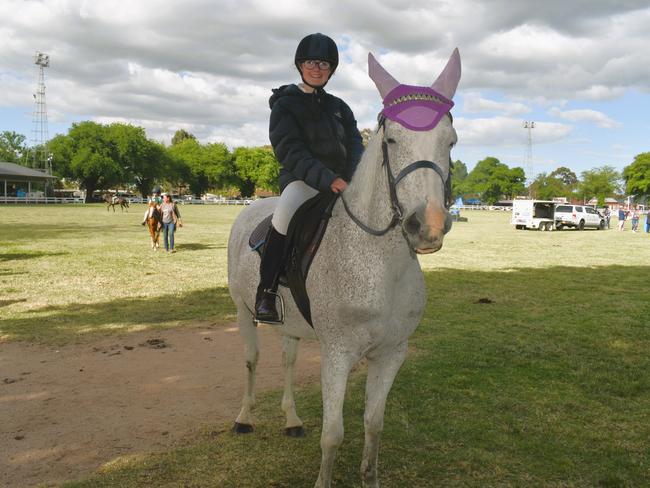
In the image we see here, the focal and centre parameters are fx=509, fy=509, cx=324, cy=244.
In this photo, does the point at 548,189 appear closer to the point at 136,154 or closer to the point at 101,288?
the point at 136,154

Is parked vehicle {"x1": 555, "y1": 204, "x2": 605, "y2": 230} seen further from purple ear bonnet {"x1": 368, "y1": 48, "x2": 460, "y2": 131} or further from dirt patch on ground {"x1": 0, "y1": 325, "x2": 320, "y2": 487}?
purple ear bonnet {"x1": 368, "y1": 48, "x2": 460, "y2": 131}

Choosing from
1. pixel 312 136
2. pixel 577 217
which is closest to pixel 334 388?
pixel 312 136

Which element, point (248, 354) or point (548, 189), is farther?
point (548, 189)

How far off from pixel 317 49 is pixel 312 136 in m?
0.63

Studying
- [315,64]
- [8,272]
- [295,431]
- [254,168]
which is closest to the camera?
[315,64]

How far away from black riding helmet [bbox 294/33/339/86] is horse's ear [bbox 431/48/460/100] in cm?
105

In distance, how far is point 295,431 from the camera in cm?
495

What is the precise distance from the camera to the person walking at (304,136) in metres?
3.61

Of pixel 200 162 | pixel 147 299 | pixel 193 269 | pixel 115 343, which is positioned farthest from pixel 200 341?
pixel 200 162

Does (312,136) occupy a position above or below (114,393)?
above

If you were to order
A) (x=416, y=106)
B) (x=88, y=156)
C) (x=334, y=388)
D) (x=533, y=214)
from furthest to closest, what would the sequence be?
(x=88, y=156) → (x=533, y=214) → (x=334, y=388) → (x=416, y=106)

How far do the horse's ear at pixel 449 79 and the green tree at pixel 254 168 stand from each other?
10868 cm

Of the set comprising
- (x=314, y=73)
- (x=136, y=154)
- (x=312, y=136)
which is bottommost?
(x=312, y=136)

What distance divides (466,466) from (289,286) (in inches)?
87.7
